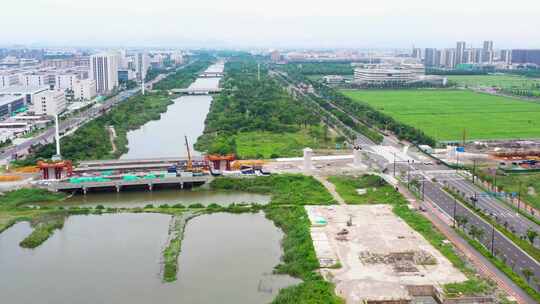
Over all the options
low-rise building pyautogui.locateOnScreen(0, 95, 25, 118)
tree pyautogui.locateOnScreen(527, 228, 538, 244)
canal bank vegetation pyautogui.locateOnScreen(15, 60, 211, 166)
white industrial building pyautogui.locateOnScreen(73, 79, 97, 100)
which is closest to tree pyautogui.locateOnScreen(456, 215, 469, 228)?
tree pyautogui.locateOnScreen(527, 228, 538, 244)

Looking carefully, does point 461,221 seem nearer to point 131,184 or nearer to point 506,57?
point 131,184

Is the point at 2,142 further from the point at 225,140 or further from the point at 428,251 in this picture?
the point at 428,251

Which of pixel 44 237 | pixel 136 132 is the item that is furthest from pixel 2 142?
pixel 44 237

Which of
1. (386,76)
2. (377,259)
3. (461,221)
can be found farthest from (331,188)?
(386,76)

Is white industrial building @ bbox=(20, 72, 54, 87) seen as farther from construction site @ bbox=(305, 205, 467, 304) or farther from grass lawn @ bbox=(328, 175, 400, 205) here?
construction site @ bbox=(305, 205, 467, 304)

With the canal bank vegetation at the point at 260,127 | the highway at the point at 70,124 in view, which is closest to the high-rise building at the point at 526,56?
the canal bank vegetation at the point at 260,127

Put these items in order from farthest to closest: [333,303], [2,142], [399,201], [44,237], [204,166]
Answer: [2,142], [204,166], [399,201], [44,237], [333,303]
